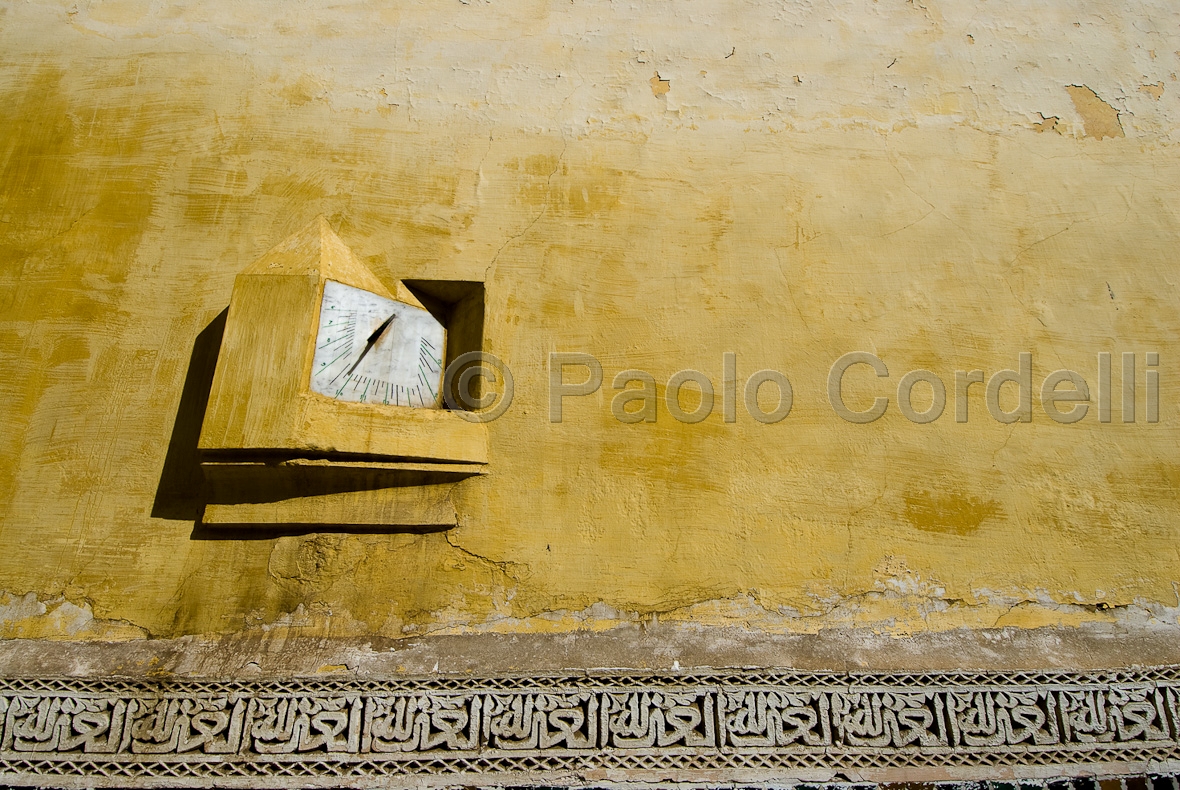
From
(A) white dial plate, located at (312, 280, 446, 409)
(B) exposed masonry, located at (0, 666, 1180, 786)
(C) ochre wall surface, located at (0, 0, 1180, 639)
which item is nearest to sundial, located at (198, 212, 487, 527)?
(A) white dial plate, located at (312, 280, 446, 409)

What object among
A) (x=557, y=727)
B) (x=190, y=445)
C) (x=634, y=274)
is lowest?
(x=557, y=727)

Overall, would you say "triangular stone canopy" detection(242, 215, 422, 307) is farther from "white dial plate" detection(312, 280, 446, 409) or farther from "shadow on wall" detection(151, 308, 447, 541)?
"shadow on wall" detection(151, 308, 447, 541)

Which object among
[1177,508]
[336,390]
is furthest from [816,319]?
[336,390]

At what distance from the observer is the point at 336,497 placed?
2.58 metres

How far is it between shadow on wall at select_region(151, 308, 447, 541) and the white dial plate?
1.05 feet

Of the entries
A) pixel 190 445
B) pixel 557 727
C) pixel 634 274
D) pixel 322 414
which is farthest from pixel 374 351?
pixel 557 727

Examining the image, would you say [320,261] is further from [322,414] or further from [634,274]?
[634,274]

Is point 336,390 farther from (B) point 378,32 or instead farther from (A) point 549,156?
(B) point 378,32

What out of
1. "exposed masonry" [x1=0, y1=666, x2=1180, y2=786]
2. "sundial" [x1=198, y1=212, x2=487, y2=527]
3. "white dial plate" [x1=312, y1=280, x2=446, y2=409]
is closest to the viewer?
"exposed masonry" [x1=0, y1=666, x2=1180, y2=786]

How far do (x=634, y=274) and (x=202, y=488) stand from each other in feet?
5.86

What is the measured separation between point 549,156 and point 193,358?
1.62 metres

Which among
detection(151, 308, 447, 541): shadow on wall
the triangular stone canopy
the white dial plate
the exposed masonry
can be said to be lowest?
the exposed masonry

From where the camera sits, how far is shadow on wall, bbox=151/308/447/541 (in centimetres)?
255

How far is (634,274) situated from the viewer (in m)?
3.04
